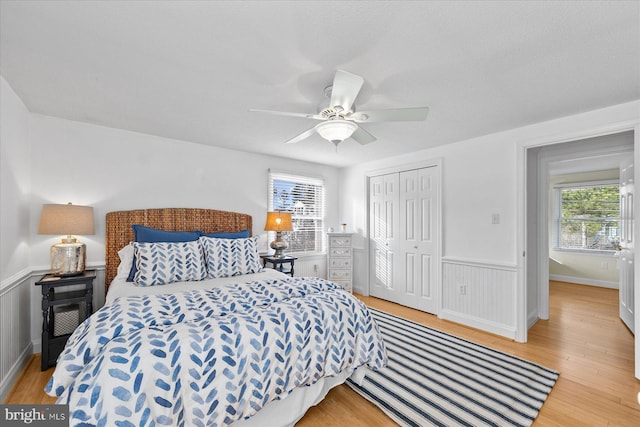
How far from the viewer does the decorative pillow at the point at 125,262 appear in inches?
112

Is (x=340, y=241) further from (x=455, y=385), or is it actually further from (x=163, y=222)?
(x=455, y=385)

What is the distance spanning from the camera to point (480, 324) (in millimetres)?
3457

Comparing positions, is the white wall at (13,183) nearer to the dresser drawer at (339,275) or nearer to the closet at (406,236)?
the dresser drawer at (339,275)

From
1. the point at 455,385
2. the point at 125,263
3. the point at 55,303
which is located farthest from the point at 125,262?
the point at 455,385

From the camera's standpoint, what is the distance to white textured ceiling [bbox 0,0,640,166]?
142 centimetres

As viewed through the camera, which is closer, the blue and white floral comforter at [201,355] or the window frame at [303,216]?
the blue and white floral comforter at [201,355]

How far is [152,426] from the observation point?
1337 millimetres

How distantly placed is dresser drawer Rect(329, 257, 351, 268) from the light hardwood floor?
40.3 inches

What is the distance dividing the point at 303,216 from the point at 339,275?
1.20m


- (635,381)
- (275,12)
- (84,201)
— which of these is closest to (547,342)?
(635,381)

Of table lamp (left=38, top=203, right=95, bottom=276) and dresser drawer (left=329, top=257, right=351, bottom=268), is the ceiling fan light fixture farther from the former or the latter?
dresser drawer (left=329, top=257, right=351, bottom=268)

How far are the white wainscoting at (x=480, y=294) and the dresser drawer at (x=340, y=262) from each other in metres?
1.60

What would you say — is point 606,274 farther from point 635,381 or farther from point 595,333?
point 635,381

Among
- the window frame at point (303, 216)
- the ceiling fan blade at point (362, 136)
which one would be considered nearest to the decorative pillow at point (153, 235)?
the window frame at point (303, 216)
